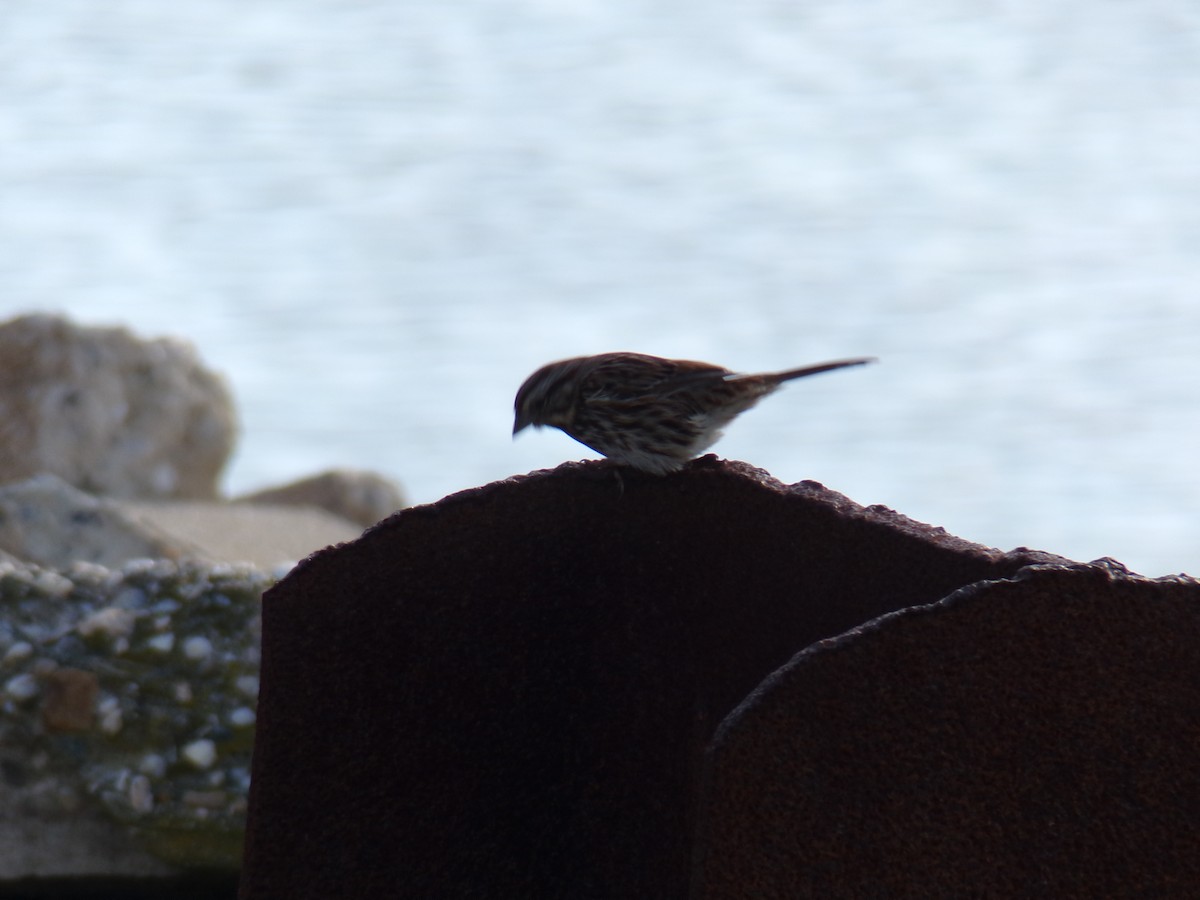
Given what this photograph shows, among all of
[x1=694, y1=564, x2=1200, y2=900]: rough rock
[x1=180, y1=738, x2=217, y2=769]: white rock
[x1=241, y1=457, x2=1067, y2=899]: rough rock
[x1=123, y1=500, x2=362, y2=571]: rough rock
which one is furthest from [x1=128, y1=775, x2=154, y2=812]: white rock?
[x1=694, y1=564, x2=1200, y2=900]: rough rock

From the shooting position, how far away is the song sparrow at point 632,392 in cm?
293

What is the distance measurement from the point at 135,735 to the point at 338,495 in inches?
143

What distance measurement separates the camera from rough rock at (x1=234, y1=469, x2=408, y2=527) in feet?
23.3

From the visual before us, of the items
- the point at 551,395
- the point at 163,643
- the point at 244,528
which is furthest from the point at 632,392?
the point at 244,528

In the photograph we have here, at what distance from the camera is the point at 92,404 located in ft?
21.2

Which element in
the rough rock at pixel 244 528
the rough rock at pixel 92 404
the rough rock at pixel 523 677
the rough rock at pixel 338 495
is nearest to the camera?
the rough rock at pixel 523 677

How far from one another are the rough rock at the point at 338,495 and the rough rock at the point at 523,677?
4544 millimetres

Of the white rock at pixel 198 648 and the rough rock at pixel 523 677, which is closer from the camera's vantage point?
the rough rock at pixel 523 677

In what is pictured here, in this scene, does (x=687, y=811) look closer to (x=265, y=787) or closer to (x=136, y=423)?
(x=265, y=787)

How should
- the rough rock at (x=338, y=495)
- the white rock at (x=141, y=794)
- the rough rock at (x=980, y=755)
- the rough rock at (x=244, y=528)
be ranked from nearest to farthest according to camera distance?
the rough rock at (x=980, y=755), the white rock at (x=141, y=794), the rough rock at (x=244, y=528), the rough rock at (x=338, y=495)

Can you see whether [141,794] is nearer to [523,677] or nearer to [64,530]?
[523,677]

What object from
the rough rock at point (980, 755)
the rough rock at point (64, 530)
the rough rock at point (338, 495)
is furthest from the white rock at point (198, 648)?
the rough rock at point (338, 495)

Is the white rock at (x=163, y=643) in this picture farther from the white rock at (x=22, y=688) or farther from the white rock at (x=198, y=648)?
the white rock at (x=22, y=688)

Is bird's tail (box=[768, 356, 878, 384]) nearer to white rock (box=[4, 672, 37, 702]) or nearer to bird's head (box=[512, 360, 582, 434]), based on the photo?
bird's head (box=[512, 360, 582, 434])
